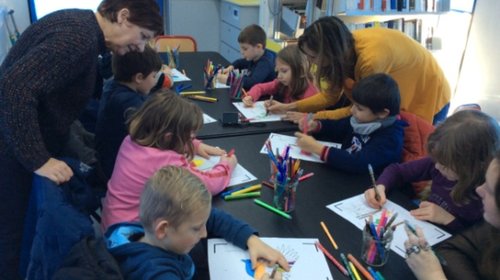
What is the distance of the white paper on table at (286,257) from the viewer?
1.02 meters

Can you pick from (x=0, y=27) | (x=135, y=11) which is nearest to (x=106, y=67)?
(x=135, y=11)

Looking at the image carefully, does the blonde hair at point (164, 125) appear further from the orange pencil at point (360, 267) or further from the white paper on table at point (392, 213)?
the orange pencil at point (360, 267)

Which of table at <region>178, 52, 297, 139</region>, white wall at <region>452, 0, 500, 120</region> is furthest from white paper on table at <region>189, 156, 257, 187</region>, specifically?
white wall at <region>452, 0, 500, 120</region>

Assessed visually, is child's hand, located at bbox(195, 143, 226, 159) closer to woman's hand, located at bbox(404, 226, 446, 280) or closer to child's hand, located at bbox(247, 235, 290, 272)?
child's hand, located at bbox(247, 235, 290, 272)

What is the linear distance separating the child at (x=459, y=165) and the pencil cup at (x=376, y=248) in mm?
280

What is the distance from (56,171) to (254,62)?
195cm

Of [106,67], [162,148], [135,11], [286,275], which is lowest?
[286,275]

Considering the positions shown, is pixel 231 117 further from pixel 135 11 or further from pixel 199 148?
pixel 135 11

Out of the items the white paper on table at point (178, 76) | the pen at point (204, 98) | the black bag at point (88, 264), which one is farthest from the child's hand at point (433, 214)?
the white paper on table at point (178, 76)

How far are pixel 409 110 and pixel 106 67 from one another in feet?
5.13

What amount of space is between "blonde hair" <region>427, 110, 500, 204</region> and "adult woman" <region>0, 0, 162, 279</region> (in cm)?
104

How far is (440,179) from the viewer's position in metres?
1.44

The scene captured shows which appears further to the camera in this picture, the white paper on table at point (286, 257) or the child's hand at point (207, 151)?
the child's hand at point (207, 151)

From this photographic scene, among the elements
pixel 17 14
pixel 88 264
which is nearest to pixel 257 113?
pixel 88 264
